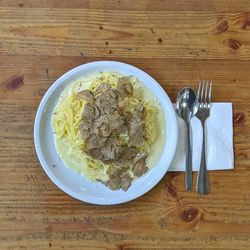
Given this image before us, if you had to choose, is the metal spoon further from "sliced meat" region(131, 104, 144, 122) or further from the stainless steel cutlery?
"sliced meat" region(131, 104, 144, 122)

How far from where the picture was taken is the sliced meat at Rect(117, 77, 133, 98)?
1.10 m

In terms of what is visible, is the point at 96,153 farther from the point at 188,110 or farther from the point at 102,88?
the point at 188,110

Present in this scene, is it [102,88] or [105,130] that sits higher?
[102,88]

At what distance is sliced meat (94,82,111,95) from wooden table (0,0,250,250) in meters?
0.12

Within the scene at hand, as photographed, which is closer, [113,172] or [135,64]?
[113,172]

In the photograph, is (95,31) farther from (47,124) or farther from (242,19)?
(242,19)

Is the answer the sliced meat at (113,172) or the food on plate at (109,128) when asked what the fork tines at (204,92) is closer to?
the food on plate at (109,128)

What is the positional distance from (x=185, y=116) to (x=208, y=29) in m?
0.30

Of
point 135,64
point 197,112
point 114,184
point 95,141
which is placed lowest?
point 114,184

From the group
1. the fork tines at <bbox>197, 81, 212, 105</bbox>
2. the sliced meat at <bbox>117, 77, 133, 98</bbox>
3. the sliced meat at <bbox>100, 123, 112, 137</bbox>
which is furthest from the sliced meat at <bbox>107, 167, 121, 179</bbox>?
the fork tines at <bbox>197, 81, 212, 105</bbox>

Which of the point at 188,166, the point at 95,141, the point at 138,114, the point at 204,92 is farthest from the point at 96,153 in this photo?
the point at 204,92

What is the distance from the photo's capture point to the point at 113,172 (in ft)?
3.57

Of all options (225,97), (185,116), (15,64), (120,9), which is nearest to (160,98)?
(185,116)

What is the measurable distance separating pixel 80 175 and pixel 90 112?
0.60 feet
